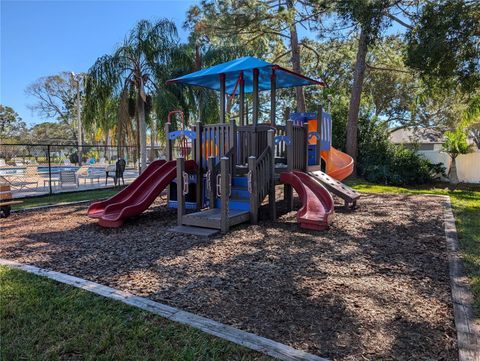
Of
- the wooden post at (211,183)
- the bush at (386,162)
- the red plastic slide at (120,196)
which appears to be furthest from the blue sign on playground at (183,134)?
the bush at (386,162)

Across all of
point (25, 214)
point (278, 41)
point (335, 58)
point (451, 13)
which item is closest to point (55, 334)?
point (25, 214)

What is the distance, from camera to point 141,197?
6.76m

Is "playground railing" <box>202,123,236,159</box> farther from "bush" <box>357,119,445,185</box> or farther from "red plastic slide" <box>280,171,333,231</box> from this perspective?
"bush" <box>357,119,445,185</box>

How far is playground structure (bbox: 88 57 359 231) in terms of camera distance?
6.07 meters

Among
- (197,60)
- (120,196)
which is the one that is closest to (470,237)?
(120,196)

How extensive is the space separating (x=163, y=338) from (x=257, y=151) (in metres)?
5.03

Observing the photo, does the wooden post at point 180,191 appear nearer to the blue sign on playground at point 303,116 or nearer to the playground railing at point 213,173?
the playground railing at point 213,173

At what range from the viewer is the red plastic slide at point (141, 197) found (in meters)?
6.26

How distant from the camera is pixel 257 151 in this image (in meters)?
7.16

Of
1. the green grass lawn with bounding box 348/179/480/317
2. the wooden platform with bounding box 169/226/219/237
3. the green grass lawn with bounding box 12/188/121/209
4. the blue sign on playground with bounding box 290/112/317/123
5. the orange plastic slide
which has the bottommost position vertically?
the green grass lawn with bounding box 348/179/480/317

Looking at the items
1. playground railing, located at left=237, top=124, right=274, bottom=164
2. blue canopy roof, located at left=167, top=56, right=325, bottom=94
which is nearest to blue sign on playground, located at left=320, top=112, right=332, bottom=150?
blue canopy roof, located at left=167, top=56, right=325, bottom=94

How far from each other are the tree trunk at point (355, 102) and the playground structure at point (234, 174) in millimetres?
6746

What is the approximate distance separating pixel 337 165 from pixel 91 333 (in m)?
9.27

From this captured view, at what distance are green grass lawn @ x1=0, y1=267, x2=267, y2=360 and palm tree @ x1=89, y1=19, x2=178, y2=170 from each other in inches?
374
